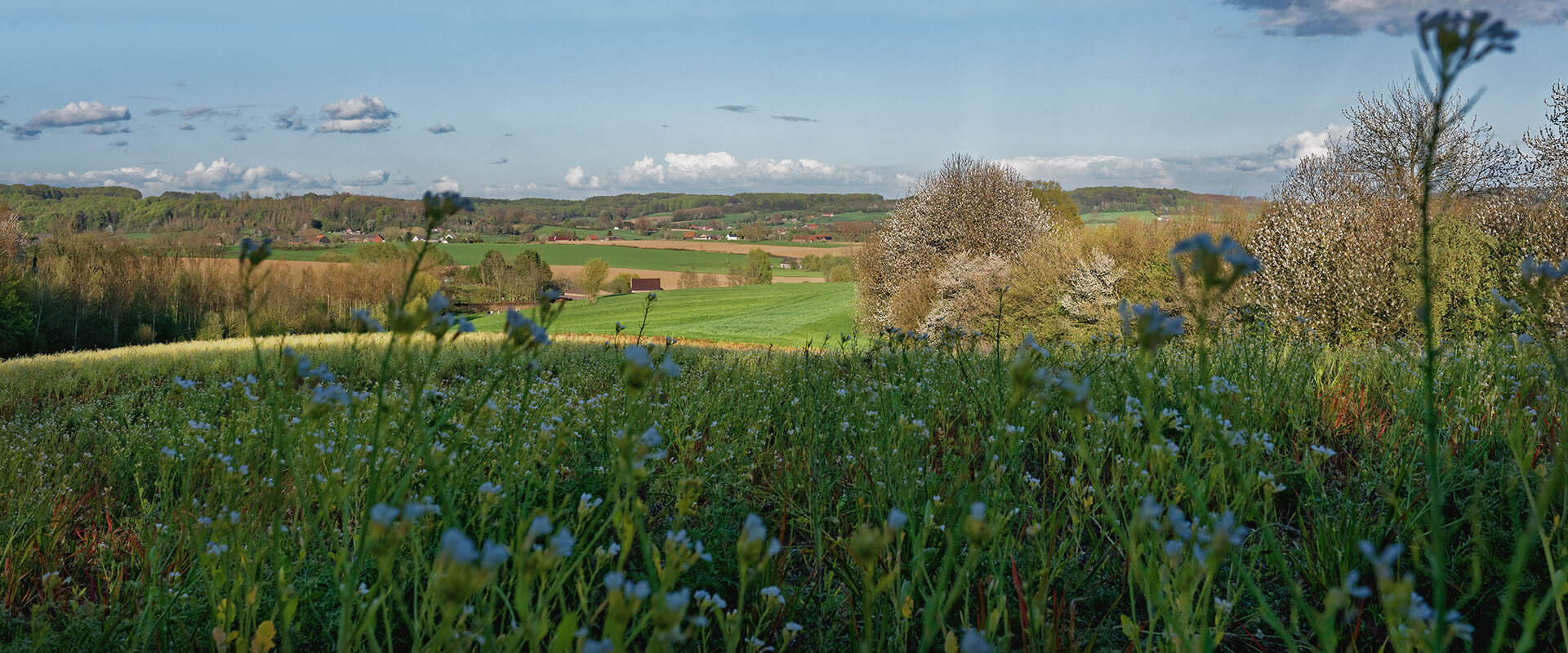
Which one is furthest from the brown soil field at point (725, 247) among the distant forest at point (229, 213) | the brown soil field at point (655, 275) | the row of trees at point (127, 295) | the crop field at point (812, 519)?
the crop field at point (812, 519)

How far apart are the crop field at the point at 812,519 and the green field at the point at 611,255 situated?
208 feet

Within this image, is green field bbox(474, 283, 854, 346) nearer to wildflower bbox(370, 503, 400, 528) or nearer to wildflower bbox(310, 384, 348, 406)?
wildflower bbox(310, 384, 348, 406)

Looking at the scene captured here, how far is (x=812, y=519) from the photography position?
2.39 meters

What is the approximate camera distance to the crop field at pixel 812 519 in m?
1.30

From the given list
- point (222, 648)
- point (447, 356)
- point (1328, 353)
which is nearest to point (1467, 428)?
point (1328, 353)

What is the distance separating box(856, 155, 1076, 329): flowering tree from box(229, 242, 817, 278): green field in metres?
35.8

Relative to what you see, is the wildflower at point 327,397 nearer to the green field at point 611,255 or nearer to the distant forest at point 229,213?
the distant forest at point 229,213

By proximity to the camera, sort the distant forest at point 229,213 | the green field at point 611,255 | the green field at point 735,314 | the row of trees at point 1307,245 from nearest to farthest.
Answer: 1. the row of trees at point 1307,245
2. the green field at point 735,314
3. the distant forest at point 229,213
4. the green field at point 611,255

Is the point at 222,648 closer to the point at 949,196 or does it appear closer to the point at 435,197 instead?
the point at 435,197

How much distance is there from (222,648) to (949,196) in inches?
1214

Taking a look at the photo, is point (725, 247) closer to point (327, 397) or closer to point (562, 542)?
point (327, 397)

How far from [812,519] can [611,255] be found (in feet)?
238

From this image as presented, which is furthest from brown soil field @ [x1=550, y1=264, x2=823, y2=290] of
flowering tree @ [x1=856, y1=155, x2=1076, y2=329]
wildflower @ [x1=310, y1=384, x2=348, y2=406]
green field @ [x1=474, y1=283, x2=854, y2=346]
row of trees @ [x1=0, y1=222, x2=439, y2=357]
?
wildflower @ [x1=310, y1=384, x2=348, y2=406]

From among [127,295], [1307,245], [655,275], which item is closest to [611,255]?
[655,275]
